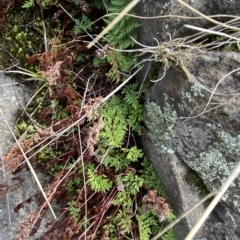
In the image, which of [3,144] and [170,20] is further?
[3,144]

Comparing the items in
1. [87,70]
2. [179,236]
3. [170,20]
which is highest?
[170,20]

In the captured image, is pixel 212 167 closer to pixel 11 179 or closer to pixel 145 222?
pixel 145 222

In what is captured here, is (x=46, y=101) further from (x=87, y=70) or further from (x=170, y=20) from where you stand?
(x=170, y=20)

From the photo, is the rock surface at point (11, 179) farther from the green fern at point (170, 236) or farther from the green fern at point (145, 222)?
the green fern at point (170, 236)

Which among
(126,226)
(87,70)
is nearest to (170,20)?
(87,70)

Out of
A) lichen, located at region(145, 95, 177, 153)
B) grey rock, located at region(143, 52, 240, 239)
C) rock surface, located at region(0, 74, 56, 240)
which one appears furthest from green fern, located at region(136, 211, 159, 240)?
rock surface, located at region(0, 74, 56, 240)

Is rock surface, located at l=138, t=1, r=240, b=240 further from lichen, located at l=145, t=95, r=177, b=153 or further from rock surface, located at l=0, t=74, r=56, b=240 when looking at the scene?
rock surface, located at l=0, t=74, r=56, b=240
